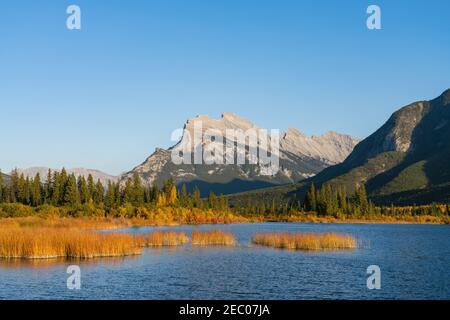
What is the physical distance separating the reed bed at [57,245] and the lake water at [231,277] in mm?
2033

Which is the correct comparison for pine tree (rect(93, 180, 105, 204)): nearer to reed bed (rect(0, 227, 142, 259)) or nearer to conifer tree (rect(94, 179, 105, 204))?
conifer tree (rect(94, 179, 105, 204))

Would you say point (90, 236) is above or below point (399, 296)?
above

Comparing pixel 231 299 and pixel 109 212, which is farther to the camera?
pixel 109 212

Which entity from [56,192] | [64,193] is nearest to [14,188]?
[56,192]

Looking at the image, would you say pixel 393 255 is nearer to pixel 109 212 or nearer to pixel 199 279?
pixel 199 279

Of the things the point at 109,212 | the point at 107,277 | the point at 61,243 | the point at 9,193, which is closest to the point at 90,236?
the point at 61,243

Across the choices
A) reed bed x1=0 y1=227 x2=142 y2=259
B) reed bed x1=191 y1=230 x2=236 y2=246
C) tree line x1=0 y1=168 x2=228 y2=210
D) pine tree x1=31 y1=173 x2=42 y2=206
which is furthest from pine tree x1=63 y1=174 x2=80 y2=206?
reed bed x1=0 y1=227 x2=142 y2=259

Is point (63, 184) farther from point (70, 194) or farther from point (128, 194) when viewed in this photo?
point (128, 194)

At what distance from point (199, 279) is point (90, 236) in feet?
61.6

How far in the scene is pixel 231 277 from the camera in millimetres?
46469

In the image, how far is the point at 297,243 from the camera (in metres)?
72.3

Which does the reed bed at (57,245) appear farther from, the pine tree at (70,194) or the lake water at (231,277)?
the pine tree at (70,194)

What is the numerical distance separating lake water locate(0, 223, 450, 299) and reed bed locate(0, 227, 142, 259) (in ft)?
6.67
